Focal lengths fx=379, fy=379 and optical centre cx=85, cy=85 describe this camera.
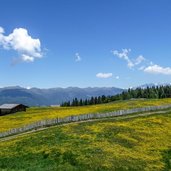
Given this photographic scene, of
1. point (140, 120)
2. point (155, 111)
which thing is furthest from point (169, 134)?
point (155, 111)

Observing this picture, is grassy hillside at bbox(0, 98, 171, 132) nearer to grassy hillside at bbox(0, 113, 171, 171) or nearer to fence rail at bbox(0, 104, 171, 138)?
fence rail at bbox(0, 104, 171, 138)

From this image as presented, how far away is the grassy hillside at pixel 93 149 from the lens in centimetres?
5978

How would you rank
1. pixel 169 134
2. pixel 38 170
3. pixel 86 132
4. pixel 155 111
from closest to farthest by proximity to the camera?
pixel 38 170, pixel 86 132, pixel 169 134, pixel 155 111

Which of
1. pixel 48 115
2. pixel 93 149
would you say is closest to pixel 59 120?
pixel 93 149

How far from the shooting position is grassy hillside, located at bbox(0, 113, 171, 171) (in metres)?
59.8

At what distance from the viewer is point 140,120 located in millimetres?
93000

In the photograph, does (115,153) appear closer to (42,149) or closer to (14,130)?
(42,149)

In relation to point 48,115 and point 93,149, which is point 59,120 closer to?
point 93,149

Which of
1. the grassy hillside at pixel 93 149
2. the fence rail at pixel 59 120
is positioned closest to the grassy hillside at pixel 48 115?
the fence rail at pixel 59 120

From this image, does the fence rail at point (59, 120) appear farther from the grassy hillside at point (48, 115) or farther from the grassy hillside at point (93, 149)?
the grassy hillside at point (48, 115)

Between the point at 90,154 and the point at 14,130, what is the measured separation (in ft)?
95.6

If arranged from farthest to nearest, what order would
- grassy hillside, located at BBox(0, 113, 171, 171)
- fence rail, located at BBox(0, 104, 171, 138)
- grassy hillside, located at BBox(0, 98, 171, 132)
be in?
grassy hillside, located at BBox(0, 98, 171, 132), fence rail, located at BBox(0, 104, 171, 138), grassy hillside, located at BBox(0, 113, 171, 171)

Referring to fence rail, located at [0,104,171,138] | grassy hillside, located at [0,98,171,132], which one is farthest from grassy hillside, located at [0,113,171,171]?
grassy hillside, located at [0,98,171,132]

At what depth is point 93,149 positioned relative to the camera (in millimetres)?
65875
